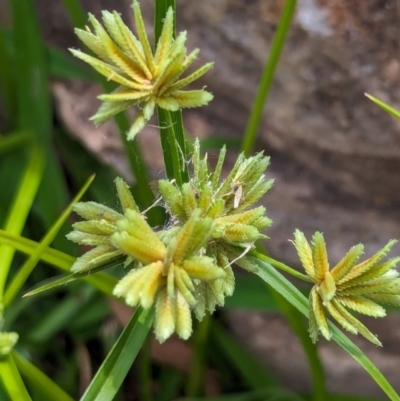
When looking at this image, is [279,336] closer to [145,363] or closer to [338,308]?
[145,363]

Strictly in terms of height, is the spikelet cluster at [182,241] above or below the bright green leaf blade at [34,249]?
above

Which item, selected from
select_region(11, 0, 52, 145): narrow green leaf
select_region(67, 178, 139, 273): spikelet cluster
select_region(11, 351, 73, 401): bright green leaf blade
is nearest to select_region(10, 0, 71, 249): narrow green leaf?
select_region(11, 0, 52, 145): narrow green leaf

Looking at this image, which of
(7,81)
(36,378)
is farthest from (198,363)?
(7,81)

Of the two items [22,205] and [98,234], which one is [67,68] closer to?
[22,205]

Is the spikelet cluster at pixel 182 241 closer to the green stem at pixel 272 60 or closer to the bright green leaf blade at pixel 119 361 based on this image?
the bright green leaf blade at pixel 119 361

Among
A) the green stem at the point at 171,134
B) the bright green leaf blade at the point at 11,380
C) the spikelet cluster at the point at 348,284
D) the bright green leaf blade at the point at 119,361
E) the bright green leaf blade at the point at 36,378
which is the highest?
the green stem at the point at 171,134

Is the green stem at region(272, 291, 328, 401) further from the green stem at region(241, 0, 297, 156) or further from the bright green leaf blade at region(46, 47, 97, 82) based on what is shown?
the bright green leaf blade at region(46, 47, 97, 82)

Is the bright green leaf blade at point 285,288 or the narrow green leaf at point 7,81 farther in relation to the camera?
the narrow green leaf at point 7,81

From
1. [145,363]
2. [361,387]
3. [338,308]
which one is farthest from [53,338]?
[338,308]

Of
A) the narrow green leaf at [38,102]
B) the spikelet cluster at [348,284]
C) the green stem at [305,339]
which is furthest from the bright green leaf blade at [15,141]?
the spikelet cluster at [348,284]
